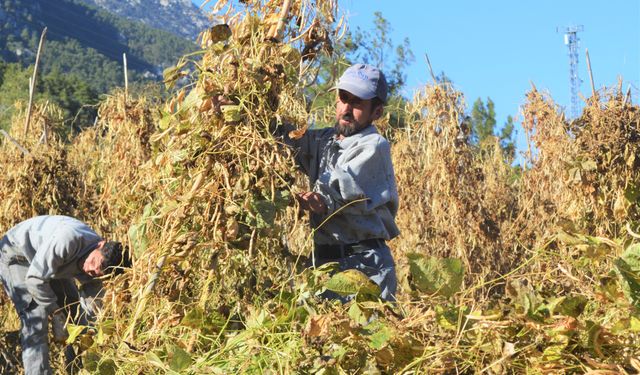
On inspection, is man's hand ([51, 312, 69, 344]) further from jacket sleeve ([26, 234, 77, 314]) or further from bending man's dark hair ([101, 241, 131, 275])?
bending man's dark hair ([101, 241, 131, 275])

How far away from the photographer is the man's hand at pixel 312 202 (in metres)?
2.97

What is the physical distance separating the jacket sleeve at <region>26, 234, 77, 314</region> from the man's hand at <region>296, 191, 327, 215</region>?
2.13m

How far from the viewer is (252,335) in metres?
2.21

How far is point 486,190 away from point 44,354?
189 inches

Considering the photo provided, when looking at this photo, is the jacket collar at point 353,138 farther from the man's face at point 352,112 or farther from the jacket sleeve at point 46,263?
the jacket sleeve at point 46,263

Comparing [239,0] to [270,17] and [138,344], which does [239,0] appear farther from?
[138,344]

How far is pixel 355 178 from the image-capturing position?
3186 millimetres

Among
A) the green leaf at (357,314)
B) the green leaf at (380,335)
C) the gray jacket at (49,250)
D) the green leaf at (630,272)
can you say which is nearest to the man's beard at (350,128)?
the green leaf at (357,314)

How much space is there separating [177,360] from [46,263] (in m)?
2.77

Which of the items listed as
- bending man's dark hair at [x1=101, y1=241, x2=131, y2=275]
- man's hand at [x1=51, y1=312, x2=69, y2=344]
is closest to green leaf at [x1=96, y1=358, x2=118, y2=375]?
bending man's dark hair at [x1=101, y1=241, x2=131, y2=275]

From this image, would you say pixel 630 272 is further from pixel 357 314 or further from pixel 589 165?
pixel 589 165

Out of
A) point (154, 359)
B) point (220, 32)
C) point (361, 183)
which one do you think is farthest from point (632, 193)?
point (154, 359)

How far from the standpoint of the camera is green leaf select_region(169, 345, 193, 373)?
2.15 metres

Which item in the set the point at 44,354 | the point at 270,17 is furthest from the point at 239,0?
the point at 44,354
